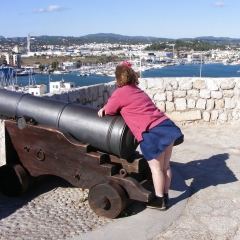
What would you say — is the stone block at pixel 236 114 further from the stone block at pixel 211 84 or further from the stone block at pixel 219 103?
the stone block at pixel 211 84

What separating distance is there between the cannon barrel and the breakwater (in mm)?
3704

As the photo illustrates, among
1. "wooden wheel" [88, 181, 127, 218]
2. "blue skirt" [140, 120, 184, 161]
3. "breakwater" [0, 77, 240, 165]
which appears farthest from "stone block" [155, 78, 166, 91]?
"wooden wheel" [88, 181, 127, 218]

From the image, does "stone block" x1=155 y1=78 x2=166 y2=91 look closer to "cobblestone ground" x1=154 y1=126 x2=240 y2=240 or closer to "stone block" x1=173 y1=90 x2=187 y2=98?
"stone block" x1=173 y1=90 x2=187 y2=98

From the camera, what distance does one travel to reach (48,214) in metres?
3.32

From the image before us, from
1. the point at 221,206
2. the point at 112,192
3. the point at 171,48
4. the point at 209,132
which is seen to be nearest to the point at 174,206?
the point at 221,206

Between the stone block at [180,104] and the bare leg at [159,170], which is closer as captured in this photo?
the bare leg at [159,170]

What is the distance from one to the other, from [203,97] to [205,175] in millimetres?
2917

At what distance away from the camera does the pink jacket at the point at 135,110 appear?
312 cm

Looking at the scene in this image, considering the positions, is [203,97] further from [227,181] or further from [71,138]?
[71,138]

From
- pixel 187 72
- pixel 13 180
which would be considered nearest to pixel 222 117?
pixel 13 180

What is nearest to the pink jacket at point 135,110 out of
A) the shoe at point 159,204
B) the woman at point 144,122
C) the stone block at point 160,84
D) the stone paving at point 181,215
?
the woman at point 144,122

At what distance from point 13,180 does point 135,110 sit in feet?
4.43

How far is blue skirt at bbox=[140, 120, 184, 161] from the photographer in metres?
3.12

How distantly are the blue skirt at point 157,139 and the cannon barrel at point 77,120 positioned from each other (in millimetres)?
149
